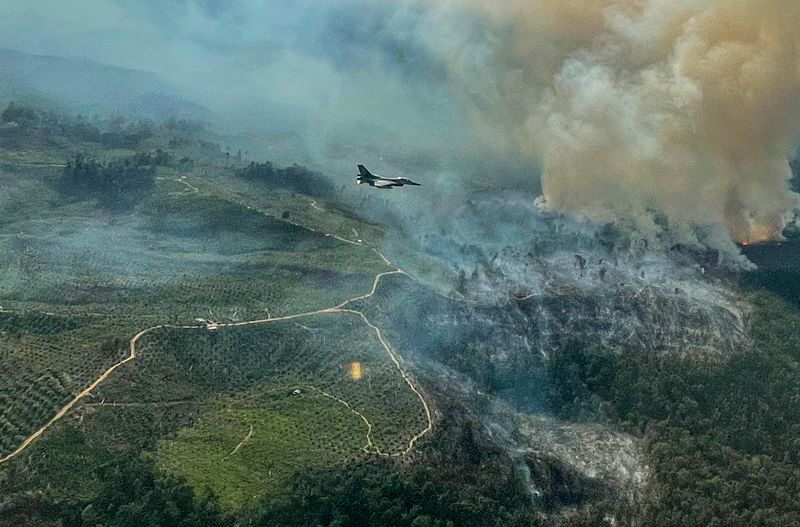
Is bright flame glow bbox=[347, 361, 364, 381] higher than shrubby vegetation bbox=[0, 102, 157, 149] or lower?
lower

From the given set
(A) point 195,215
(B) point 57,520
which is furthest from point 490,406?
(A) point 195,215

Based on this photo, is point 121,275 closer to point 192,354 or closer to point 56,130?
point 192,354

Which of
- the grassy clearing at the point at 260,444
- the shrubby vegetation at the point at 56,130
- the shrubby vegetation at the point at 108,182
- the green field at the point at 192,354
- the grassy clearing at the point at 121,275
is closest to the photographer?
the grassy clearing at the point at 260,444

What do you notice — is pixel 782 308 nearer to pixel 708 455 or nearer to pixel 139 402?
pixel 708 455

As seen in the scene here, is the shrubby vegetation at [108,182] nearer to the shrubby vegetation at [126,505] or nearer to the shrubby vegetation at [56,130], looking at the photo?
the shrubby vegetation at [56,130]

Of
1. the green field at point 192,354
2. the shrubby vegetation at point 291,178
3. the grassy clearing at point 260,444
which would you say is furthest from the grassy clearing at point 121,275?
the shrubby vegetation at point 291,178

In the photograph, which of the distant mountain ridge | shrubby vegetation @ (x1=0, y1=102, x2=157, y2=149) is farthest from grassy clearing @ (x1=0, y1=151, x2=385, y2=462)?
the distant mountain ridge

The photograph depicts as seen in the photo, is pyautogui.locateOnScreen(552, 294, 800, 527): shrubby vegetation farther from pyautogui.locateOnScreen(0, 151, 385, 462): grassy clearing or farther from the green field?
pyautogui.locateOnScreen(0, 151, 385, 462): grassy clearing
